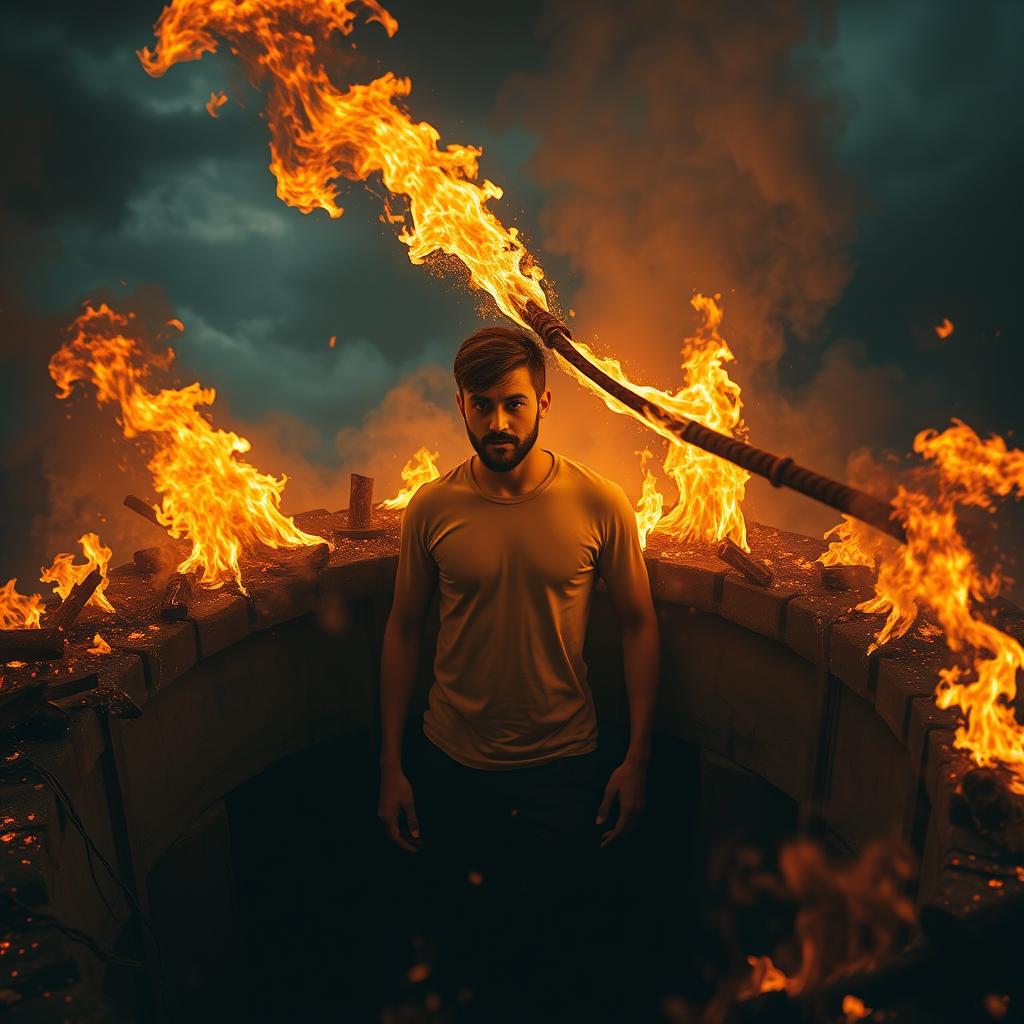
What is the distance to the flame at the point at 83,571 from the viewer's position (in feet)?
13.1

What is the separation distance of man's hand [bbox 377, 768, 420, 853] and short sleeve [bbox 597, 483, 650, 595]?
1276 millimetres

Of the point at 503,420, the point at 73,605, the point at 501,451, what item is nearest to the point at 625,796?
the point at 501,451

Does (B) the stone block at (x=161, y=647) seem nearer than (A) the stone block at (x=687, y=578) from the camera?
Yes

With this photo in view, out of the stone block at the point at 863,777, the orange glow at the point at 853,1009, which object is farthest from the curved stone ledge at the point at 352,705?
the orange glow at the point at 853,1009

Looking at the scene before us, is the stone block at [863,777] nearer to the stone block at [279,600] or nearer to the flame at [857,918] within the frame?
the flame at [857,918]

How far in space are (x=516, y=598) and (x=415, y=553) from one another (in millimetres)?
506

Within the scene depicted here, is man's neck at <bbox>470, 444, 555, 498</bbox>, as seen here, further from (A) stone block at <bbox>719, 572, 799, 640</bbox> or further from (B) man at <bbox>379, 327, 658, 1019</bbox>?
(A) stone block at <bbox>719, 572, 799, 640</bbox>

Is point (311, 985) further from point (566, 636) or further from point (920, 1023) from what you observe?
point (920, 1023)

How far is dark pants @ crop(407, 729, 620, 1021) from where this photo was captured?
3.25 meters

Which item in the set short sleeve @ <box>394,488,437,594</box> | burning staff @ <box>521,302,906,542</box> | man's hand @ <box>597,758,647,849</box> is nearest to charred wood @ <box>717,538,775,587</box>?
man's hand @ <box>597,758,647,849</box>

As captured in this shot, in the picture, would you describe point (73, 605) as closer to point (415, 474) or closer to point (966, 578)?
point (415, 474)

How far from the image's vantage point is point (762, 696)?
154 inches

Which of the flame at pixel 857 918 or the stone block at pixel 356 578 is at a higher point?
the stone block at pixel 356 578

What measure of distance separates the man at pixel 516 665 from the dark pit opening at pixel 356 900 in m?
0.33
